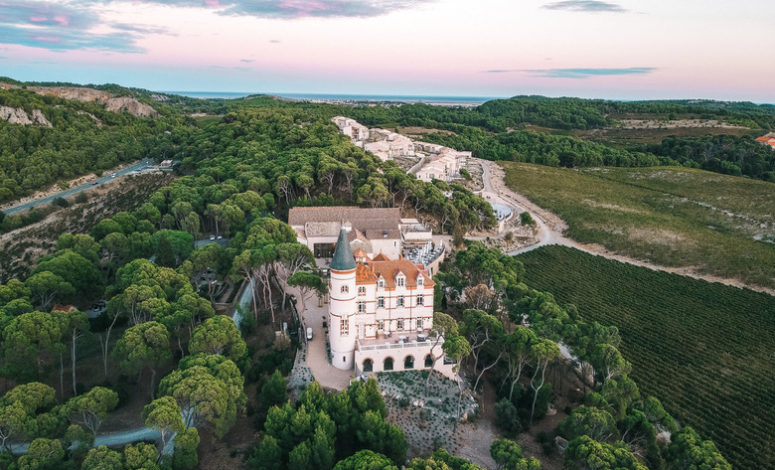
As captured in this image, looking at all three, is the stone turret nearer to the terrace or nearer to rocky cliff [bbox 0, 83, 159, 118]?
the terrace

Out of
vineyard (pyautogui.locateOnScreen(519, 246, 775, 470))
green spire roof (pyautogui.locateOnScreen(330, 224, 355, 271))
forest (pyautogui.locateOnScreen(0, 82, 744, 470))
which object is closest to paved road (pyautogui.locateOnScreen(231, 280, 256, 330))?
forest (pyautogui.locateOnScreen(0, 82, 744, 470))

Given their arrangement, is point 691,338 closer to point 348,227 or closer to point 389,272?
point 389,272

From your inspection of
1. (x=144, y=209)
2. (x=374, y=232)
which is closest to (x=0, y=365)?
(x=144, y=209)

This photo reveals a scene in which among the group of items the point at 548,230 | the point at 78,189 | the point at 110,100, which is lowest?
the point at 548,230

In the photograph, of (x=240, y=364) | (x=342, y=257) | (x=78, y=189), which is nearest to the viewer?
(x=342, y=257)

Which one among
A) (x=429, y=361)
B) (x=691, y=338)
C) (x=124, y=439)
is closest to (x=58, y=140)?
(x=124, y=439)

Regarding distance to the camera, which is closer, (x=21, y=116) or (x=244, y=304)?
(x=244, y=304)

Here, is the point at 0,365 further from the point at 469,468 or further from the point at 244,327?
the point at 469,468
